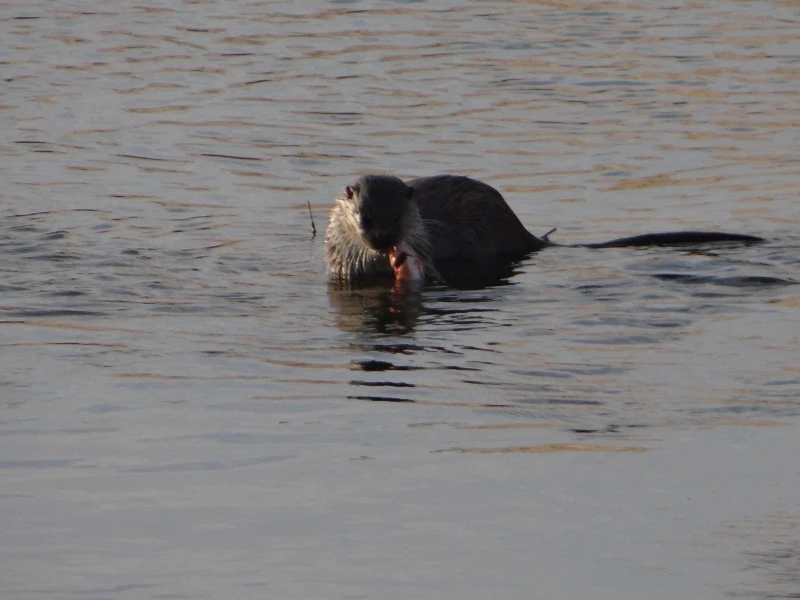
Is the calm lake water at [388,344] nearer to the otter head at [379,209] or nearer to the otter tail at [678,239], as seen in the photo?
the otter tail at [678,239]

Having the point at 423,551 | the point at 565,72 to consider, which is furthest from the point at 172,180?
the point at 423,551

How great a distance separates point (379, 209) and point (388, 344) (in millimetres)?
1048

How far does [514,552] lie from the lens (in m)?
3.15

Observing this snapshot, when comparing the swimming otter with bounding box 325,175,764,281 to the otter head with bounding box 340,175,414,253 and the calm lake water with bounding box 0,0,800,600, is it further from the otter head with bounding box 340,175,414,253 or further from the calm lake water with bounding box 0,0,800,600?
the calm lake water with bounding box 0,0,800,600

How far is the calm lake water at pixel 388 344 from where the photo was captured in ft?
10.4

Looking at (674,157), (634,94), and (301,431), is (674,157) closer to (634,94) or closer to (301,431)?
(634,94)

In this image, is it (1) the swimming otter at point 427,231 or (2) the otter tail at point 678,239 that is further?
(2) the otter tail at point 678,239

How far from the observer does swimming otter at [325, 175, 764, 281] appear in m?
6.25

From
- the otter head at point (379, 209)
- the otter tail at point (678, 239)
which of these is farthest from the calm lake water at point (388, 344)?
the otter head at point (379, 209)

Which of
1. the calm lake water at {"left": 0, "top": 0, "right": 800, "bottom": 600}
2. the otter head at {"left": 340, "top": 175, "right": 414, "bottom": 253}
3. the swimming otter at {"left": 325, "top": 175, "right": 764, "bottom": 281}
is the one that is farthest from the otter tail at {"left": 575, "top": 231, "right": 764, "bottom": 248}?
the otter head at {"left": 340, "top": 175, "right": 414, "bottom": 253}

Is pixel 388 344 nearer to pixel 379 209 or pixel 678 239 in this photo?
pixel 379 209

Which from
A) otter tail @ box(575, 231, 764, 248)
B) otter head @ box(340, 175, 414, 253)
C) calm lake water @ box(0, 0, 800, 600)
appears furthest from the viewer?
otter tail @ box(575, 231, 764, 248)

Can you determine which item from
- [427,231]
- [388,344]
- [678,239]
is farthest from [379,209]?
[678,239]

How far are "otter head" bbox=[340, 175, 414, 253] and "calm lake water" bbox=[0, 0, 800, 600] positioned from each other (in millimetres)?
246
